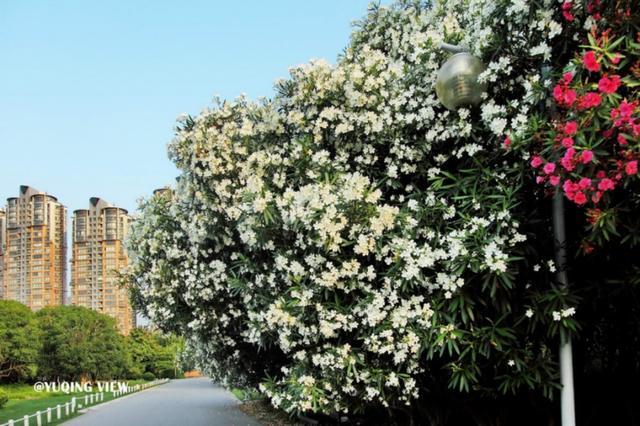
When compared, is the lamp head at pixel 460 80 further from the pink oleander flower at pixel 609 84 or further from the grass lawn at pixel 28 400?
the grass lawn at pixel 28 400

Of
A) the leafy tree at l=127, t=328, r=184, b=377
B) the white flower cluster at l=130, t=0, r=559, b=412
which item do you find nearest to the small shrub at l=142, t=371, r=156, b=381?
the leafy tree at l=127, t=328, r=184, b=377

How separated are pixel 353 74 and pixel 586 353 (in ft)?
14.6

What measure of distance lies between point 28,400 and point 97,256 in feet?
179

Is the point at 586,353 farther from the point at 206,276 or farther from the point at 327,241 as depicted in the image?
the point at 206,276

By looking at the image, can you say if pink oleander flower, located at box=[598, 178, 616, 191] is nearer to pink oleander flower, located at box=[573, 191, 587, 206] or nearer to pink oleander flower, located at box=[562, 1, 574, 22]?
pink oleander flower, located at box=[573, 191, 587, 206]

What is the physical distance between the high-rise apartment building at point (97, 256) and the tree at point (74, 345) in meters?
31.6

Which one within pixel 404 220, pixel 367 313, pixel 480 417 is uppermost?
pixel 404 220

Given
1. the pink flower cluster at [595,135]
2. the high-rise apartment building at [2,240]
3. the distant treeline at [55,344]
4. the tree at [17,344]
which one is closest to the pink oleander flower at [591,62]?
the pink flower cluster at [595,135]

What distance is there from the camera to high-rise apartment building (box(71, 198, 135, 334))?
79.0m

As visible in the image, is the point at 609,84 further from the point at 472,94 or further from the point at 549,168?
the point at 472,94

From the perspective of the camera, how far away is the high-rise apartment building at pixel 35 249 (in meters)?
77.0

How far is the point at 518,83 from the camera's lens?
5.14 m

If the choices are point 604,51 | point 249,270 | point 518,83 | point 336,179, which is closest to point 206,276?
point 249,270

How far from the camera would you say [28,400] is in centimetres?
3072
